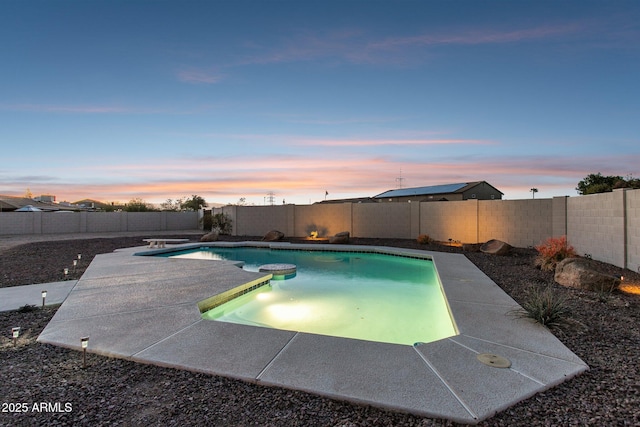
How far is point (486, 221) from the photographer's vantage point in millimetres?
11664

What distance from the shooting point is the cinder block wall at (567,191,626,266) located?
673cm

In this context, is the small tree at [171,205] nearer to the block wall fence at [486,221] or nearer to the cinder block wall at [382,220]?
the block wall fence at [486,221]

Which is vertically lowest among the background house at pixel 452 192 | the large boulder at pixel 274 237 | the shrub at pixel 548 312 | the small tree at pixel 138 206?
the shrub at pixel 548 312

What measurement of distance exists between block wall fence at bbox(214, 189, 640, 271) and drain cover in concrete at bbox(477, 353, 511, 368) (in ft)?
18.2

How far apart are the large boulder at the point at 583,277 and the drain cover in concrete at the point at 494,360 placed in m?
3.66

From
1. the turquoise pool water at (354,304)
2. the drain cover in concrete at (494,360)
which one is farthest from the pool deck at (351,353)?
the turquoise pool water at (354,304)

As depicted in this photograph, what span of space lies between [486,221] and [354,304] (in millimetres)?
8143

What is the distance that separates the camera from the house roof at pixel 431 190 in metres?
30.6

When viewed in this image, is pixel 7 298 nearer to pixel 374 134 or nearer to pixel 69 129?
pixel 69 129

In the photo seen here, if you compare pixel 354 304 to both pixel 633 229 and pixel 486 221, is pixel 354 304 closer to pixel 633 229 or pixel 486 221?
pixel 633 229

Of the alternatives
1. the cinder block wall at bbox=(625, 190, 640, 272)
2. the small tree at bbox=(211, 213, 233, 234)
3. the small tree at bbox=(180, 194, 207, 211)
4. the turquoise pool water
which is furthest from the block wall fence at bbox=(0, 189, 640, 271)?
the small tree at bbox=(180, 194, 207, 211)

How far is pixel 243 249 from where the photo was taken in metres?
12.9

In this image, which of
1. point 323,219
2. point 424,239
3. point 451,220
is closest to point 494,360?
point 424,239

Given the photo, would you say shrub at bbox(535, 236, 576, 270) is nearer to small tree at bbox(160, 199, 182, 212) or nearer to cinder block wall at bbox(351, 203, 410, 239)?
cinder block wall at bbox(351, 203, 410, 239)
